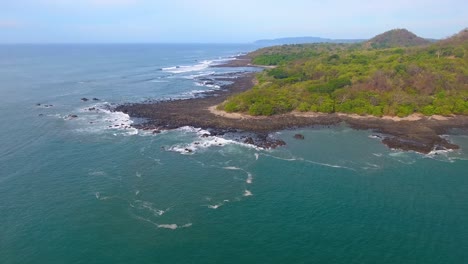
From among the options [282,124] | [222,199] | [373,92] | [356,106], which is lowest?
[222,199]

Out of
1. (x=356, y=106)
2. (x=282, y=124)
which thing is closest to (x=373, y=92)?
(x=356, y=106)

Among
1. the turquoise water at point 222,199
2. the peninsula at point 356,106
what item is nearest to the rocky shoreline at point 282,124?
the peninsula at point 356,106

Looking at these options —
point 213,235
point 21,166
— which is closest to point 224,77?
point 21,166

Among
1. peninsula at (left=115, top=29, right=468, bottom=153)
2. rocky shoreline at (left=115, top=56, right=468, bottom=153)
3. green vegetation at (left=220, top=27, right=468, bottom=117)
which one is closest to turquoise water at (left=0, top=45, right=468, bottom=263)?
rocky shoreline at (left=115, top=56, right=468, bottom=153)

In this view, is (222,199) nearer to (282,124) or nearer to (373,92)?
(282,124)

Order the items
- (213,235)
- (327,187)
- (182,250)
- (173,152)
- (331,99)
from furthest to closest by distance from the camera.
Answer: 1. (331,99)
2. (173,152)
3. (327,187)
4. (213,235)
5. (182,250)

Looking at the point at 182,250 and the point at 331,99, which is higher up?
the point at 331,99

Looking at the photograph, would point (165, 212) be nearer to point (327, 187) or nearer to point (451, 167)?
point (327, 187)
